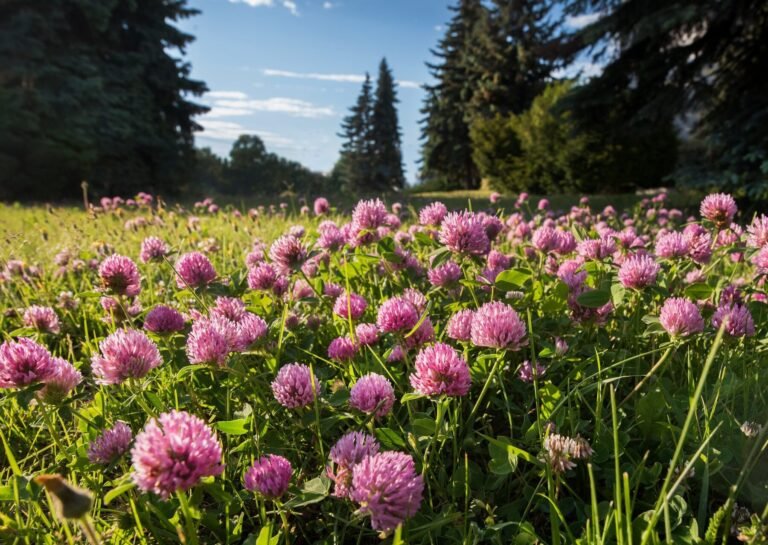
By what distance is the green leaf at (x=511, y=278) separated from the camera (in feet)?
4.86

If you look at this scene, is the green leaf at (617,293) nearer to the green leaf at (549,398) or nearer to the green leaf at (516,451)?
the green leaf at (549,398)

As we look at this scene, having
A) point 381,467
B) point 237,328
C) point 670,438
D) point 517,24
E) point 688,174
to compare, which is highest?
point 517,24

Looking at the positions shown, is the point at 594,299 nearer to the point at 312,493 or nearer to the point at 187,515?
the point at 312,493

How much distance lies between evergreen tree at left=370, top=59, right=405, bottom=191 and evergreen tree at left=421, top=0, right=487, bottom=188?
503 cm

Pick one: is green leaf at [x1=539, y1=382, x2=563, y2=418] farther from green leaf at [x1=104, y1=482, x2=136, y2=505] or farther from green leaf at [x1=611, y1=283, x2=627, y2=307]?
green leaf at [x1=104, y1=482, x2=136, y2=505]

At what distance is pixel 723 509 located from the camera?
2.82 ft

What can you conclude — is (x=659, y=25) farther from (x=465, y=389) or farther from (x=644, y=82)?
(x=465, y=389)

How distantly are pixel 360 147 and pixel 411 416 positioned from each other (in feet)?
126

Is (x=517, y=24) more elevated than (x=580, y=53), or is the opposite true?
(x=517, y=24)

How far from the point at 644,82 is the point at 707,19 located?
1.17 m

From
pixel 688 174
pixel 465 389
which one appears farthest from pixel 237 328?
pixel 688 174

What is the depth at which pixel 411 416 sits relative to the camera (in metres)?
1.18

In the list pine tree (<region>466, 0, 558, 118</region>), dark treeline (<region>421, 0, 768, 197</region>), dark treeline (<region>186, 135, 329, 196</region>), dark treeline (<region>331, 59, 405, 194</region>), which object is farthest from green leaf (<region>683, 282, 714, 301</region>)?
dark treeline (<region>186, 135, 329, 196</region>)

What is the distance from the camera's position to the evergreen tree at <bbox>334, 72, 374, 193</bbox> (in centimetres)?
3747
